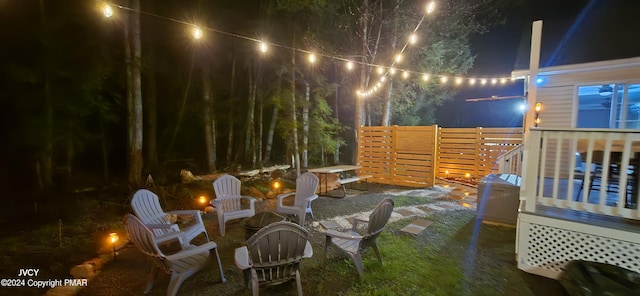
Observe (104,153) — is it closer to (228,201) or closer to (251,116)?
(251,116)

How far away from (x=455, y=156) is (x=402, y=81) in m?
4.10

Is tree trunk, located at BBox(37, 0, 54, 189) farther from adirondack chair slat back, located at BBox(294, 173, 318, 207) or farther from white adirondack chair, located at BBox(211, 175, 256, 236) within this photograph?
adirondack chair slat back, located at BBox(294, 173, 318, 207)

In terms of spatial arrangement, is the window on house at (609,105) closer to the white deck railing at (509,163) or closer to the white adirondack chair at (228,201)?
the white deck railing at (509,163)

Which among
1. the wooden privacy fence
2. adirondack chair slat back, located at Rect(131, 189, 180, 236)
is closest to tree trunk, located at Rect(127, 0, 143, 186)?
adirondack chair slat back, located at Rect(131, 189, 180, 236)

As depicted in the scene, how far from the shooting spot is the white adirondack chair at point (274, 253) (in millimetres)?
2163

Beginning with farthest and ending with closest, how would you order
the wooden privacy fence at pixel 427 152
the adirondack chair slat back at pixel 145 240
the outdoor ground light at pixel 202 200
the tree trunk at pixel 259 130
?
the tree trunk at pixel 259 130 < the wooden privacy fence at pixel 427 152 < the outdoor ground light at pixel 202 200 < the adirondack chair slat back at pixel 145 240

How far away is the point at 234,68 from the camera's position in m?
8.55

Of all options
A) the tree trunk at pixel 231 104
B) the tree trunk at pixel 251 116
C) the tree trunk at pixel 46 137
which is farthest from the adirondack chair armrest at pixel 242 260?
Result: the tree trunk at pixel 231 104

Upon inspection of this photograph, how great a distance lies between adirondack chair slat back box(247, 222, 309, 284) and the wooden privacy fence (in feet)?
19.3

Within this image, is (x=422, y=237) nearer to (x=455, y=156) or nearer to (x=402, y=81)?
(x=455, y=156)

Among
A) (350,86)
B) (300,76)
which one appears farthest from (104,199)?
(350,86)

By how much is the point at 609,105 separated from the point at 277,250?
781cm

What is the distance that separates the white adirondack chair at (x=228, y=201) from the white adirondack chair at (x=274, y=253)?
1.64 m

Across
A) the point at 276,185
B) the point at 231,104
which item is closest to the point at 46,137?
the point at 231,104
